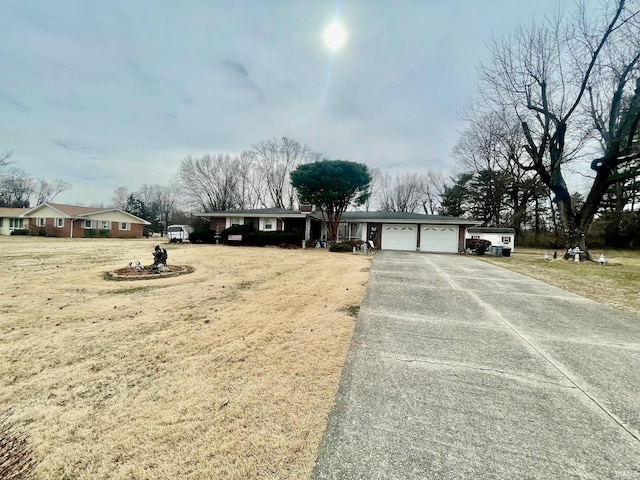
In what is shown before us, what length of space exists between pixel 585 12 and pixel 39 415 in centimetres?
2204

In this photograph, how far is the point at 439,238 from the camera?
19812mm

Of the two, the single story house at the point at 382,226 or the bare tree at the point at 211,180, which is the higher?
the bare tree at the point at 211,180

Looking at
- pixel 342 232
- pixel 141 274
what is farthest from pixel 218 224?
pixel 141 274

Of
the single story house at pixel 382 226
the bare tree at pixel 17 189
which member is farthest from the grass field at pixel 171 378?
the bare tree at pixel 17 189

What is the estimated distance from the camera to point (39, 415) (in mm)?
1997

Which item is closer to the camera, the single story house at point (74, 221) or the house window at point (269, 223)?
the house window at point (269, 223)

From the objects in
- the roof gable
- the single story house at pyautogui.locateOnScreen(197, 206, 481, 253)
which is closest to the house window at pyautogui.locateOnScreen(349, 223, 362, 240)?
the single story house at pyautogui.locateOnScreen(197, 206, 481, 253)

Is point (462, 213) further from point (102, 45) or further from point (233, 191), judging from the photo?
point (102, 45)

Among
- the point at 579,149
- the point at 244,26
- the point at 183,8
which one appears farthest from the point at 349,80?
the point at 579,149

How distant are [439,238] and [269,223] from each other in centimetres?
1300

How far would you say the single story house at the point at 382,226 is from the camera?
64.5ft

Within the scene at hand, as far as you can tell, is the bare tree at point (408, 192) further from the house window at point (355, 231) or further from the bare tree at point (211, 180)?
the house window at point (355, 231)

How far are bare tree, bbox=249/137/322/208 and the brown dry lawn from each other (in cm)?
3208

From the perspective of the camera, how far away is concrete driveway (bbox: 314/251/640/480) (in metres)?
1.61
